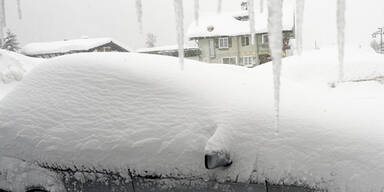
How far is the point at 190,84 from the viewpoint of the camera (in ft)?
8.38

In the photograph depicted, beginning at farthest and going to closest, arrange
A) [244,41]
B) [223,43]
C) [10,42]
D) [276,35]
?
[10,42]
[223,43]
[244,41]
[276,35]

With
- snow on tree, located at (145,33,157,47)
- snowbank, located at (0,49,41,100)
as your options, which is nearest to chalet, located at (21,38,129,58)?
snow on tree, located at (145,33,157,47)

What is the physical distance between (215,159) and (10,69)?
34.7 feet

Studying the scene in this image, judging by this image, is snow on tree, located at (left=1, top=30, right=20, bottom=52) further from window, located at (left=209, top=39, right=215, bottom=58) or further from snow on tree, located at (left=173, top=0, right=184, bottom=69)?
snow on tree, located at (left=173, top=0, right=184, bottom=69)

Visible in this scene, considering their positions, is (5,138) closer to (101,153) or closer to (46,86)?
(46,86)

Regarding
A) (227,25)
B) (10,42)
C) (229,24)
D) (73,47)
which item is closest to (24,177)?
(227,25)

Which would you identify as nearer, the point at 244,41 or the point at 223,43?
the point at 244,41

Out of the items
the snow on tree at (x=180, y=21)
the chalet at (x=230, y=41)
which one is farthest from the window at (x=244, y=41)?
the snow on tree at (x=180, y=21)

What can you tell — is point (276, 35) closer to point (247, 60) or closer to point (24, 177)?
point (24, 177)

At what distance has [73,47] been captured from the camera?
1262 inches

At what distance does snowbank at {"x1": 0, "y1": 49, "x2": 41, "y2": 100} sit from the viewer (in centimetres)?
995

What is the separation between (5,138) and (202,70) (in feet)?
5.98

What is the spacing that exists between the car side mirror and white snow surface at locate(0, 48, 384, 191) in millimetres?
52

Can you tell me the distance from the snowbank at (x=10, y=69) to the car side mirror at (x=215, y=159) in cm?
918
